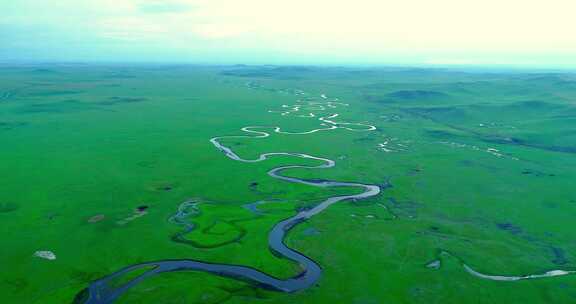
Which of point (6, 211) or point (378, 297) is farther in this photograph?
point (6, 211)

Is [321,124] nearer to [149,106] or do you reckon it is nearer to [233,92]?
[149,106]

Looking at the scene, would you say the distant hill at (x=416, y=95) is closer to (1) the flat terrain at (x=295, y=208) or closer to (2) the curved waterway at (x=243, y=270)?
(1) the flat terrain at (x=295, y=208)

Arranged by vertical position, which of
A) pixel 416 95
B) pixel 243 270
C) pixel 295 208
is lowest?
pixel 243 270

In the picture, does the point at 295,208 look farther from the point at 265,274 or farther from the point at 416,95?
the point at 416,95

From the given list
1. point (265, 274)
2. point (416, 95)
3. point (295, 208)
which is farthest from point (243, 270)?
point (416, 95)

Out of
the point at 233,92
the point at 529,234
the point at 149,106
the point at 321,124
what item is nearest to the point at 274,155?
the point at 321,124

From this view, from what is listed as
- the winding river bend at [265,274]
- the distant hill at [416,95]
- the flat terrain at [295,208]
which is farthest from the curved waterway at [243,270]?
the distant hill at [416,95]

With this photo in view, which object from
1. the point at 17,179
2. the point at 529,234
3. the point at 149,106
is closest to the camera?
the point at 529,234

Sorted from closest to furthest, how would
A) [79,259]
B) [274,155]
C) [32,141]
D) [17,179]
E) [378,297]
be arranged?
[378,297] → [79,259] → [17,179] → [274,155] → [32,141]

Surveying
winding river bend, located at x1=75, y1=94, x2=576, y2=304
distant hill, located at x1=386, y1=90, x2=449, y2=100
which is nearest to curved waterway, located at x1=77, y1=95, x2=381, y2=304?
winding river bend, located at x1=75, y1=94, x2=576, y2=304
